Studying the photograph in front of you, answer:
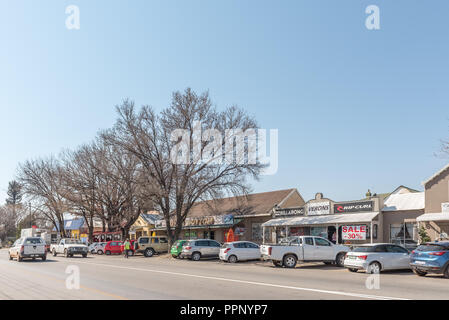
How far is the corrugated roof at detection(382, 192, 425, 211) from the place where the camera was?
92.0 feet

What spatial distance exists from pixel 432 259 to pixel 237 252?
13.3 m

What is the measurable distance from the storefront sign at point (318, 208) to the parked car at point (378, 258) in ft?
42.0

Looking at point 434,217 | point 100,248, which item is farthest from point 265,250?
point 100,248

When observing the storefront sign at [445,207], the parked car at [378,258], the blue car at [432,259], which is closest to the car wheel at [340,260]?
the parked car at [378,258]

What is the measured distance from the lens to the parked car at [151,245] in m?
40.4

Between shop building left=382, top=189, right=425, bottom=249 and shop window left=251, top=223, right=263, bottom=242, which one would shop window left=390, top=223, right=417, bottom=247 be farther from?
shop window left=251, top=223, right=263, bottom=242

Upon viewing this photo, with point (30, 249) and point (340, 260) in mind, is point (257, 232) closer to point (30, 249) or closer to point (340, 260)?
point (340, 260)

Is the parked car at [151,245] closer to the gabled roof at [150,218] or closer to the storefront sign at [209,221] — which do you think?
the storefront sign at [209,221]

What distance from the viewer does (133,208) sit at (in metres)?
50.3

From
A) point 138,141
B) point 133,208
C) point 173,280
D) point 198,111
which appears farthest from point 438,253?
point 133,208

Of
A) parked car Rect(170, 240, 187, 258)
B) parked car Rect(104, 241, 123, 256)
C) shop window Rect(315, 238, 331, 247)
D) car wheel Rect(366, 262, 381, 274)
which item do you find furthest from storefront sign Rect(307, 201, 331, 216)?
parked car Rect(104, 241, 123, 256)

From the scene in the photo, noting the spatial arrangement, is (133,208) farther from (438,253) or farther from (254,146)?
(438,253)

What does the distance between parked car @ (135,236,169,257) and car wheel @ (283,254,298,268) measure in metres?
20.0
